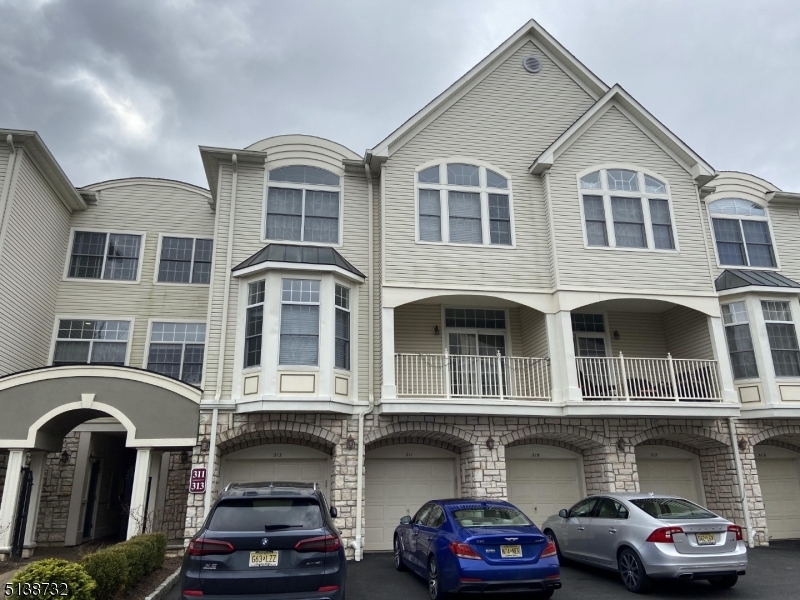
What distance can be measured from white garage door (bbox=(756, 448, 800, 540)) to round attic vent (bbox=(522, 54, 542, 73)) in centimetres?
1245

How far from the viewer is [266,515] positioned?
21.6 ft

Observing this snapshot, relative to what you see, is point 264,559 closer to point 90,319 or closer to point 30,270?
point 30,270

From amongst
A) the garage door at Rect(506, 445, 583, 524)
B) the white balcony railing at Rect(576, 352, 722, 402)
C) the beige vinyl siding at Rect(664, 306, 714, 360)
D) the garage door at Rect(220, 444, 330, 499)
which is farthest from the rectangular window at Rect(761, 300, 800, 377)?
the garage door at Rect(220, 444, 330, 499)

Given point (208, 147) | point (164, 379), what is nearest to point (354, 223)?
point (208, 147)

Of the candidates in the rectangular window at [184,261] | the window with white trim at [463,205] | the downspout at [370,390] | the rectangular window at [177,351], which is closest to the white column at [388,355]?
the downspout at [370,390]

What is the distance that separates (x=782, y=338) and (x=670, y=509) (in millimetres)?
8267

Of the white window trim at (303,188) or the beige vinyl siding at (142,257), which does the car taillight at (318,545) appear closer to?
the white window trim at (303,188)

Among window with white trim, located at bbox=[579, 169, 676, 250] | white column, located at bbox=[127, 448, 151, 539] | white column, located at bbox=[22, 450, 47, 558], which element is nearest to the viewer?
white column, located at bbox=[127, 448, 151, 539]

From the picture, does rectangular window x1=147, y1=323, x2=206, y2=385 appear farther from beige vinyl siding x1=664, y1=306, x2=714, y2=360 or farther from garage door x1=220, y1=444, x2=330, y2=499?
beige vinyl siding x1=664, y1=306, x2=714, y2=360

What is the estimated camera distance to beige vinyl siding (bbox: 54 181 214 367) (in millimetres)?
16516

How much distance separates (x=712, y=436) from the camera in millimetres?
14734

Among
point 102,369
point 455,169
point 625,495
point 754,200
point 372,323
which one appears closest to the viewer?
point 625,495

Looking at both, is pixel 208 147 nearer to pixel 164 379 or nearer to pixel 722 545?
pixel 164 379

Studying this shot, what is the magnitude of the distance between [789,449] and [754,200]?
737 centimetres
